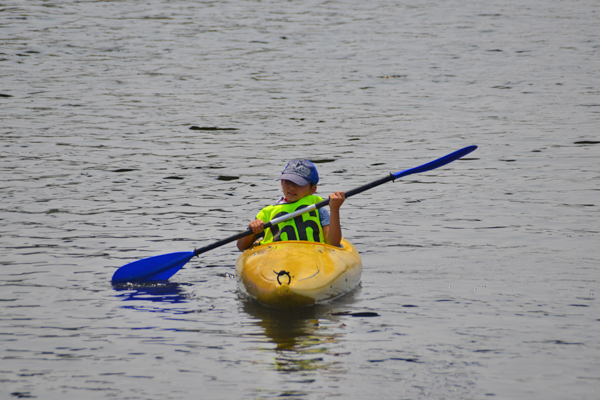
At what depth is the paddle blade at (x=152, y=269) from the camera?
688 centimetres

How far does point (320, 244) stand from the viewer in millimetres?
6520

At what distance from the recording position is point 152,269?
6930 millimetres

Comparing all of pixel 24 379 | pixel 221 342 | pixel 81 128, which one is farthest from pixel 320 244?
pixel 81 128

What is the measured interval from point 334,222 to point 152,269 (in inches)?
66.0

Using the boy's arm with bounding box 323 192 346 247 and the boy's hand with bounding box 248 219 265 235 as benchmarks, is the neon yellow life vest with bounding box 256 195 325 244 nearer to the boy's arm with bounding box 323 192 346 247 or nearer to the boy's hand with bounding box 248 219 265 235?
the boy's arm with bounding box 323 192 346 247

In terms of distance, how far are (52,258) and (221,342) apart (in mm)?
2881

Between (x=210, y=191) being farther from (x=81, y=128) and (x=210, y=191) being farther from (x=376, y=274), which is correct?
(x=81, y=128)

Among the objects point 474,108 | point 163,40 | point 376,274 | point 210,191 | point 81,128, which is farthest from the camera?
point 163,40

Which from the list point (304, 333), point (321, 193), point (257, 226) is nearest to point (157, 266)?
point (257, 226)

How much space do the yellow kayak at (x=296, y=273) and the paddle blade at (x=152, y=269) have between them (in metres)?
0.71

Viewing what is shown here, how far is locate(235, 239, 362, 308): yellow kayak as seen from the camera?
5996 mm

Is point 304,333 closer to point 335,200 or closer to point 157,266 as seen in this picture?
point 335,200

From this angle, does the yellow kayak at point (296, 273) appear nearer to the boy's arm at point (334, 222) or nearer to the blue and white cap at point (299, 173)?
the boy's arm at point (334, 222)

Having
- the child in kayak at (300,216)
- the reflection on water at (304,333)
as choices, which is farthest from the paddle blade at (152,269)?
the reflection on water at (304,333)
